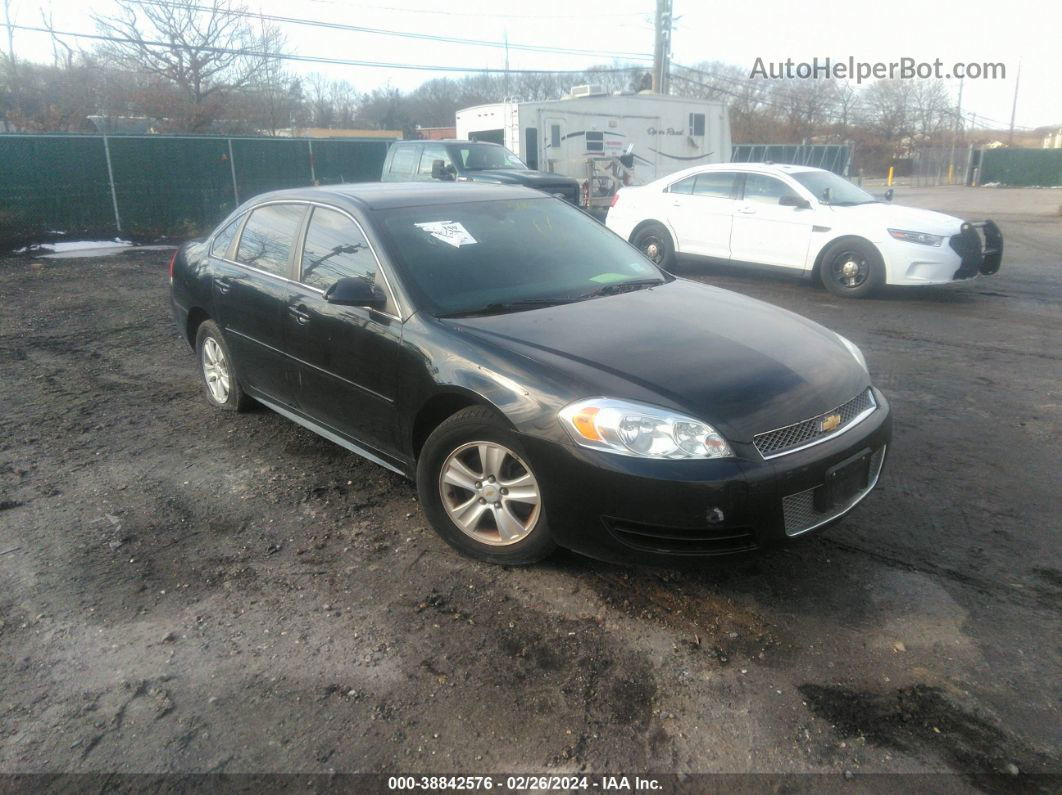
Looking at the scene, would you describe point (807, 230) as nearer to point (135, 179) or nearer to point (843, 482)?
point (843, 482)

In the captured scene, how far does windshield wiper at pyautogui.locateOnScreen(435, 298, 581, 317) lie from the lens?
3.74 m

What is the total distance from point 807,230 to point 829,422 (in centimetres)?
742

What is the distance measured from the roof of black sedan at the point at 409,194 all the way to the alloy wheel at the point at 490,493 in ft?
4.95

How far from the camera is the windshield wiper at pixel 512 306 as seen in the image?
374cm

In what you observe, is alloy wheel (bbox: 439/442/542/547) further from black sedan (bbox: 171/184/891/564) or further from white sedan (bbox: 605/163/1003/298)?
white sedan (bbox: 605/163/1003/298)

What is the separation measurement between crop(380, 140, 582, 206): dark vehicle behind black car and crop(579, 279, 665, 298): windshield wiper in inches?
399

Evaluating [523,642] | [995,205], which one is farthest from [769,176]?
[995,205]

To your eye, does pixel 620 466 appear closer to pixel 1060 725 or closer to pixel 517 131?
pixel 1060 725

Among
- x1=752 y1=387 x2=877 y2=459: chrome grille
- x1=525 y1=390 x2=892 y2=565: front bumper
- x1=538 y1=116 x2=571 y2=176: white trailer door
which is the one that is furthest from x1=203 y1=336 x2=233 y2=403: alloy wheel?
x1=538 y1=116 x2=571 y2=176: white trailer door

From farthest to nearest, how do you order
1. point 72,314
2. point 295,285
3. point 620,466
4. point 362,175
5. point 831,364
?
point 362,175
point 72,314
point 295,285
point 831,364
point 620,466

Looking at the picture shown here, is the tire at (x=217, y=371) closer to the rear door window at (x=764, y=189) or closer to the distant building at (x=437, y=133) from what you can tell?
the rear door window at (x=764, y=189)

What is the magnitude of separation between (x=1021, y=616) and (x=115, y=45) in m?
36.7

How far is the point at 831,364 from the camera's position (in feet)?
11.8

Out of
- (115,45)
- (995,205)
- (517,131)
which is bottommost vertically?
(995,205)
